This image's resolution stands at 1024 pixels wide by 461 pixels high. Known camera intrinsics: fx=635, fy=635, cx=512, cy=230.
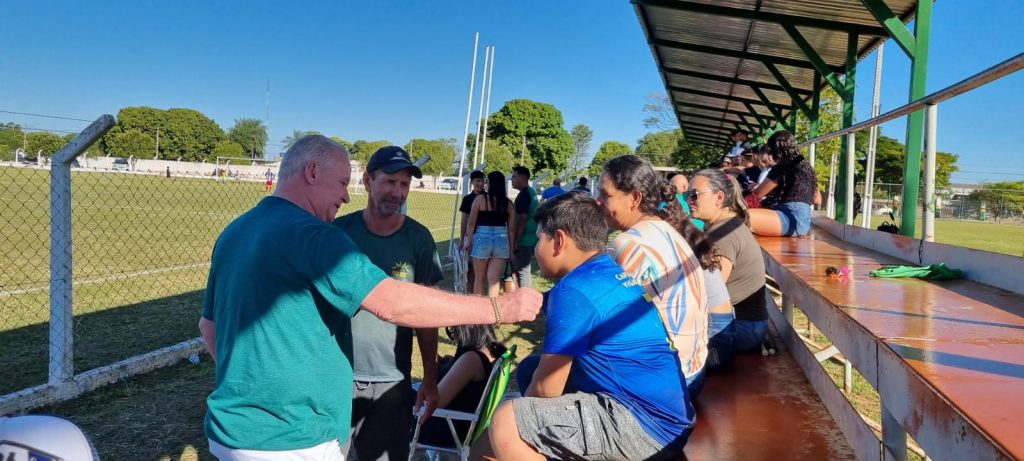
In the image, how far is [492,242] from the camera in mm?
7723

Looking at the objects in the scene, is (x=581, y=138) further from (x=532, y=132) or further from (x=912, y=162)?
(x=912, y=162)

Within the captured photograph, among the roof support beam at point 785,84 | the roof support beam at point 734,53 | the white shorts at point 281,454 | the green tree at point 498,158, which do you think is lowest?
the white shorts at point 281,454

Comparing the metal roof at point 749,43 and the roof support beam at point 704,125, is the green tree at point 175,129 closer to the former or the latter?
the roof support beam at point 704,125

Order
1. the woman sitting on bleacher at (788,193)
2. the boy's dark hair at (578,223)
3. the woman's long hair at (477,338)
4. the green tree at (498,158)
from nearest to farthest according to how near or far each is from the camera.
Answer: the boy's dark hair at (578,223) < the woman's long hair at (477,338) < the woman sitting on bleacher at (788,193) < the green tree at (498,158)

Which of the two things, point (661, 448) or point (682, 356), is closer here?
point (661, 448)

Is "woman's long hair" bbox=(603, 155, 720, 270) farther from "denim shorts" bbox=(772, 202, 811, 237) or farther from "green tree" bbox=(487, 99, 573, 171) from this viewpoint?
"green tree" bbox=(487, 99, 573, 171)

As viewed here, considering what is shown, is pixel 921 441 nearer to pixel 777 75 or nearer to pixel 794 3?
pixel 794 3

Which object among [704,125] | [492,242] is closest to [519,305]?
[492,242]

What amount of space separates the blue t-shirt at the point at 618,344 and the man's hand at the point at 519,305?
0.32 m

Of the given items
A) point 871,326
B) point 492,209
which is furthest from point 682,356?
point 492,209

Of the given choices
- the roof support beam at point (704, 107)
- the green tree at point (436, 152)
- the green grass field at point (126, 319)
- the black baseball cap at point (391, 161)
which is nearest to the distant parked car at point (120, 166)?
the green grass field at point (126, 319)

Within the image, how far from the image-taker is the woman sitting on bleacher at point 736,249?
4453mm

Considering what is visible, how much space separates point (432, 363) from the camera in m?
3.01

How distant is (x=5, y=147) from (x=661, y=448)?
19.6 meters
